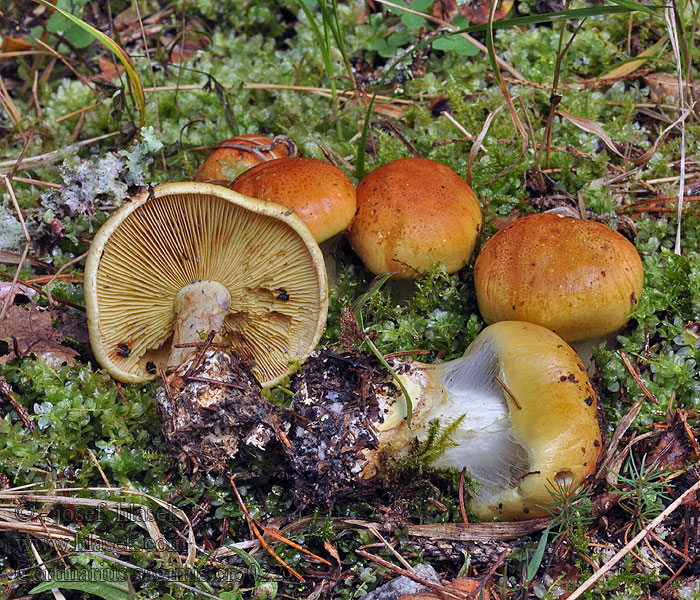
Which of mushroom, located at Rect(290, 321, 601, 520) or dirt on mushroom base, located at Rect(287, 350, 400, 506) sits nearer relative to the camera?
mushroom, located at Rect(290, 321, 601, 520)

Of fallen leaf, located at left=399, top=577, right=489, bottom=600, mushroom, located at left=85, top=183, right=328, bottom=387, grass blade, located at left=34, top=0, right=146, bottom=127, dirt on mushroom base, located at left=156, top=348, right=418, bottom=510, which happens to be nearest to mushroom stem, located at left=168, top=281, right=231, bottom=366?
mushroom, located at left=85, top=183, right=328, bottom=387

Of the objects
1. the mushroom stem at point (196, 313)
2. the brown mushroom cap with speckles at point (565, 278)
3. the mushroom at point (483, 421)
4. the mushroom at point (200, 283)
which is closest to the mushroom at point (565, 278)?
the brown mushroom cap with speckles at point (565, 278)

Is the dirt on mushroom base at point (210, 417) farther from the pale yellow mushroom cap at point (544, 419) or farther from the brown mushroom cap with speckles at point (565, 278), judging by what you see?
the brown mushroom cap with speckles at point (565, 278)

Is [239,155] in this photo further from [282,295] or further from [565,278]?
[565,278]

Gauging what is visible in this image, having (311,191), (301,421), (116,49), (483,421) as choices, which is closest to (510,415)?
(483,421)

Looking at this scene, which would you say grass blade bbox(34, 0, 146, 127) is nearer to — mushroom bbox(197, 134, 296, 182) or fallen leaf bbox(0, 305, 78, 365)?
mushroom bbox(197, 134, 296, 182)

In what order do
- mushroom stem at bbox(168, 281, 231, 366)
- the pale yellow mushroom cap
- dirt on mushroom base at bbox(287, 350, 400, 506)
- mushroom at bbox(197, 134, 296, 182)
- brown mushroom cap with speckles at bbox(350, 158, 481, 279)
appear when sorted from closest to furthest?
the pale yellow mushroom cap → dirt on mushroom base at bbox(287, 350, 400, 506) → mushroom stem at bbox(168, 281, 231, 366) → brown mushroom cap with speckles at bbox(350, 158, 481, 279) → mushroom at bbox(197, 134, 296, 182)
